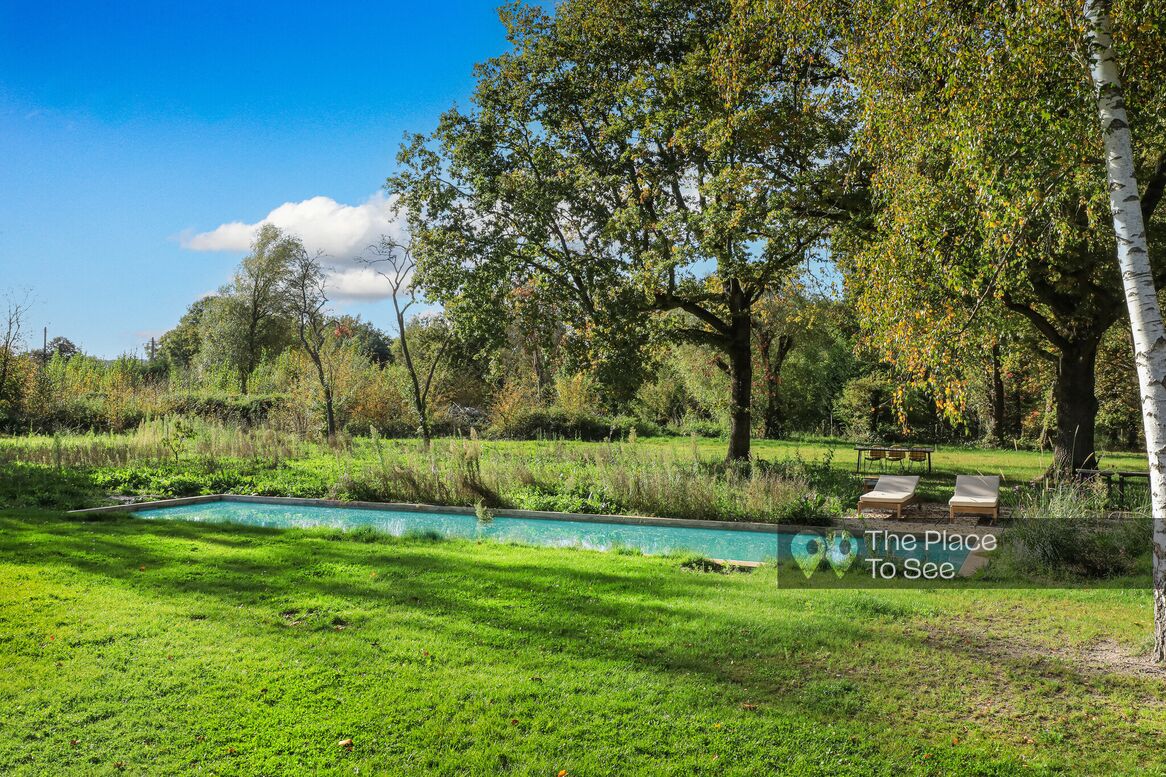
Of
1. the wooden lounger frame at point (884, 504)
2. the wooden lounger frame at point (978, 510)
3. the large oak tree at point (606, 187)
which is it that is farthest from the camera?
the large oak tree at point (606, 187)

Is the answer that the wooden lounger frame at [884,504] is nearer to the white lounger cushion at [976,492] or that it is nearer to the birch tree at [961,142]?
the white lounger cushion at [976,492]

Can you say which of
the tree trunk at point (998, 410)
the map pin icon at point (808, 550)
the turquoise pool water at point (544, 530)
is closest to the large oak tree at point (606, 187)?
the turquoise pool water at point (544, 530)

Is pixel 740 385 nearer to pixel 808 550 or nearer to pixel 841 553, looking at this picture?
pixel 808 550

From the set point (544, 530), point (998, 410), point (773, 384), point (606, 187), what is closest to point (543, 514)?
point (544, 530)

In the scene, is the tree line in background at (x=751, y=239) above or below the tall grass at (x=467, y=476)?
above

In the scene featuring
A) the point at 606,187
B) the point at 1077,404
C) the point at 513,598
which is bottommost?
the point at 513,598

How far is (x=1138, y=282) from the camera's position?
14.7 ft

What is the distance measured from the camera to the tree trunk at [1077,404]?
12352 millimetres

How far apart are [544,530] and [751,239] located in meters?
6.26

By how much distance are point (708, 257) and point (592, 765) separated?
35.2ft

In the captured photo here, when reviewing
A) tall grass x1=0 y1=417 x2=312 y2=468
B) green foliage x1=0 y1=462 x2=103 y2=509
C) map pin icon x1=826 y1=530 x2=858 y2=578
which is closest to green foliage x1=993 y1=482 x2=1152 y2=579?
map pin icon x1=826 y1=530 x2=858 y2=578

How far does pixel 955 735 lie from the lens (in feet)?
11.4

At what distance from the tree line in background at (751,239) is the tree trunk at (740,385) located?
6 centimetres

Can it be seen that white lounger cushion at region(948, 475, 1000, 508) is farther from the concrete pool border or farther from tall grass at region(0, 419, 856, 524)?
tall grass at region(0, 419, 856, 524)
